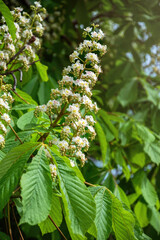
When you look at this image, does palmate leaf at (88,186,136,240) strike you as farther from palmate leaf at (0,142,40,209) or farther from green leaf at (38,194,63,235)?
palmate leaf at (0,142,40,209)

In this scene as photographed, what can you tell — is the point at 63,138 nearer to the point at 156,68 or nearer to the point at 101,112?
the point at 101,112

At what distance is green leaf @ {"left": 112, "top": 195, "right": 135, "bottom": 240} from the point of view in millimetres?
797

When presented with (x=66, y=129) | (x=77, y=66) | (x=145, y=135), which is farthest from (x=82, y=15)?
(x=66, y=129)

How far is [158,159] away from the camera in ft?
5.28

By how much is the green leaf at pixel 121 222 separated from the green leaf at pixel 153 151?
2.68 ft

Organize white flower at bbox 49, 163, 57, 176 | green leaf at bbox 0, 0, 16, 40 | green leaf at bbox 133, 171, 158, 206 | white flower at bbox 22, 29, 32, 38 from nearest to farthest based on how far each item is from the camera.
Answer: white flower at bbox 49, 163, 57, 176 < green leaf at bbox 0, 0, 16, 40 < white flower at bbox 22, 29, 32, 38 < green leaf at bbox 133, 171, 158, 206

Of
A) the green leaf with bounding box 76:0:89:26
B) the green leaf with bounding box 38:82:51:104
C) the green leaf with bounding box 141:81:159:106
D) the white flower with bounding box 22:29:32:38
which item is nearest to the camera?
the white flower with bounding box 22:29:32:38

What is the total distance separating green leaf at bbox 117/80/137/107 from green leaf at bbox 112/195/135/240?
4.97 feet

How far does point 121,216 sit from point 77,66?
44cm

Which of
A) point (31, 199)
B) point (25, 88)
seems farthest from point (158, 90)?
point (31, 199)

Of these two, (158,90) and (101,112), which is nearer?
(101,112)

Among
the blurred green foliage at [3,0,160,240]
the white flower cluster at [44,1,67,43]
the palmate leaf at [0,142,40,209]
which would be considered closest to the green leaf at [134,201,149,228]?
the blurred green foliage at [3,0,160,240]

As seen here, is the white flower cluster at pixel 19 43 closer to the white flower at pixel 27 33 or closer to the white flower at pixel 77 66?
the white flower at pixel 27 33

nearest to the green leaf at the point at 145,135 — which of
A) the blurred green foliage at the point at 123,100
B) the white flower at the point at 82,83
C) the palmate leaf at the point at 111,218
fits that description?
the blurred green foliage at the point at 123,100
